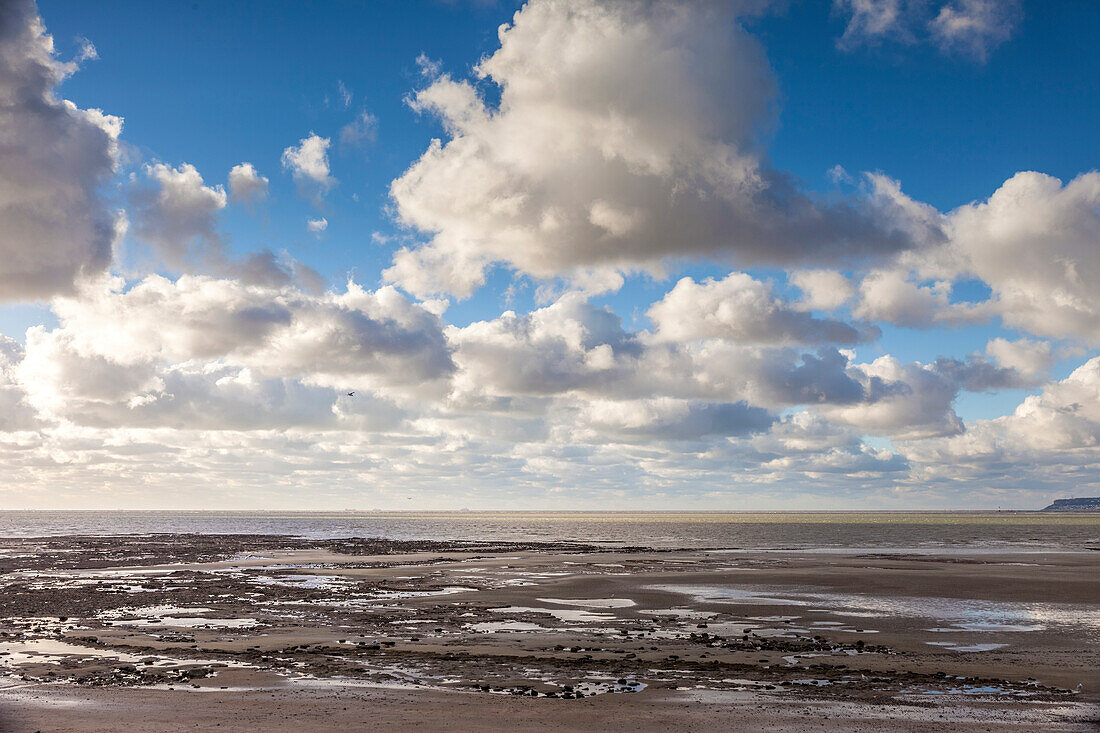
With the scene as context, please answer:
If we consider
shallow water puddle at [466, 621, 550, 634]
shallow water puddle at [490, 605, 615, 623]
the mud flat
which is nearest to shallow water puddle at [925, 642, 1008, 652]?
the mud flat

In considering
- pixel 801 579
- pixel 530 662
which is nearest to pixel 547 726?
pixel 530 662

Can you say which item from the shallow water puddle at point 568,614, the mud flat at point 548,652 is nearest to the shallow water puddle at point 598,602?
the mud flat at point 548,652

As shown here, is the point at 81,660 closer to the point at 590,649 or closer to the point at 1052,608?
the point at 590,649

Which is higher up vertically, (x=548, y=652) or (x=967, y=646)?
(x=548, y=652)

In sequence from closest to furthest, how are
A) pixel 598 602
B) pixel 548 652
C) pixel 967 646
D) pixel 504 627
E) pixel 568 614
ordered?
1. pixel 548 652
2. pixel 967 646
3. pixel 504 627
4. pixel 568 614
5. pixel 598 602

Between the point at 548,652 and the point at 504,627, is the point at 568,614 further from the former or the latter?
the point at 548,652

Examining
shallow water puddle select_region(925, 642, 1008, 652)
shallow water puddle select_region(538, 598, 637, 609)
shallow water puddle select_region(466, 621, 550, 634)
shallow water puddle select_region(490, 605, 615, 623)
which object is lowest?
shallow water puddle select_region(538, 598, 637, 609)

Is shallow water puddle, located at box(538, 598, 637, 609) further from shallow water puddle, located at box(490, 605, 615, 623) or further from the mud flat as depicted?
shallow water puddle, located at box(490, 605, 615, 623)

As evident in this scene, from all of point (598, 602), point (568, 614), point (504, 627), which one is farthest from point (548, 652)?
point (598, 602)

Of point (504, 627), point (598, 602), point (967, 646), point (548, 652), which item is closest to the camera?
point (548, 652)
